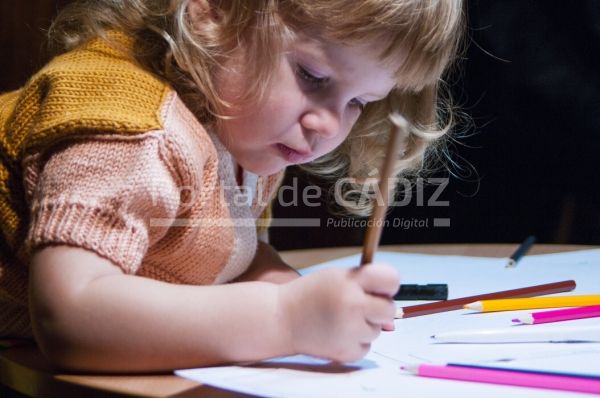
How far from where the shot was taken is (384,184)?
0.46m

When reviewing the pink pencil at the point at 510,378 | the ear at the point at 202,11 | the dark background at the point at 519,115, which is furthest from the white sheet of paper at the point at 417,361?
the dark background at the point at 519,115

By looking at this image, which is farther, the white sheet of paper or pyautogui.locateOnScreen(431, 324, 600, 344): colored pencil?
pyautogui.locateOnScreen(431, 324, 600, 344): colored pencil

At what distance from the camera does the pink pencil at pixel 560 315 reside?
0.60m

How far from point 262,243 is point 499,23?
51 centimetres

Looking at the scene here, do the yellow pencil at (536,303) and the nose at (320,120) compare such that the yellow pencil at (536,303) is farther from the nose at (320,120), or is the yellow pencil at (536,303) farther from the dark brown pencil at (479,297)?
the nose at (320,120)

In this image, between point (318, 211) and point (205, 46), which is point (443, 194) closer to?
point (318, 211)

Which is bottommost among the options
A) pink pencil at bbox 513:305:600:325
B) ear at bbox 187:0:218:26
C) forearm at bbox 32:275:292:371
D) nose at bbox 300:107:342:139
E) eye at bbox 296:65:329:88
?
forearm at bbox 32:275:292:371

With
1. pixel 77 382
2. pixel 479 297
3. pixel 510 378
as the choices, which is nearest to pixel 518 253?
pixel 479 297

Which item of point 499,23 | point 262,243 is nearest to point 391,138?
point 262,243

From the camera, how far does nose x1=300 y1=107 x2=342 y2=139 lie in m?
0.63

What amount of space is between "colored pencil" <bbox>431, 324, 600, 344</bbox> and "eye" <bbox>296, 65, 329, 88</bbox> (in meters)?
0.20

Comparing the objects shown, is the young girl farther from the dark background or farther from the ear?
the dark background

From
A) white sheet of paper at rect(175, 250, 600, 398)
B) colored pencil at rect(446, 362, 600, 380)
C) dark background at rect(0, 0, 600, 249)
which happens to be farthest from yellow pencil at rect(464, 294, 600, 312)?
dark background at rect(0, 0, 600, 249)

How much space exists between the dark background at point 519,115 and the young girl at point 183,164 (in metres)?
0.42
